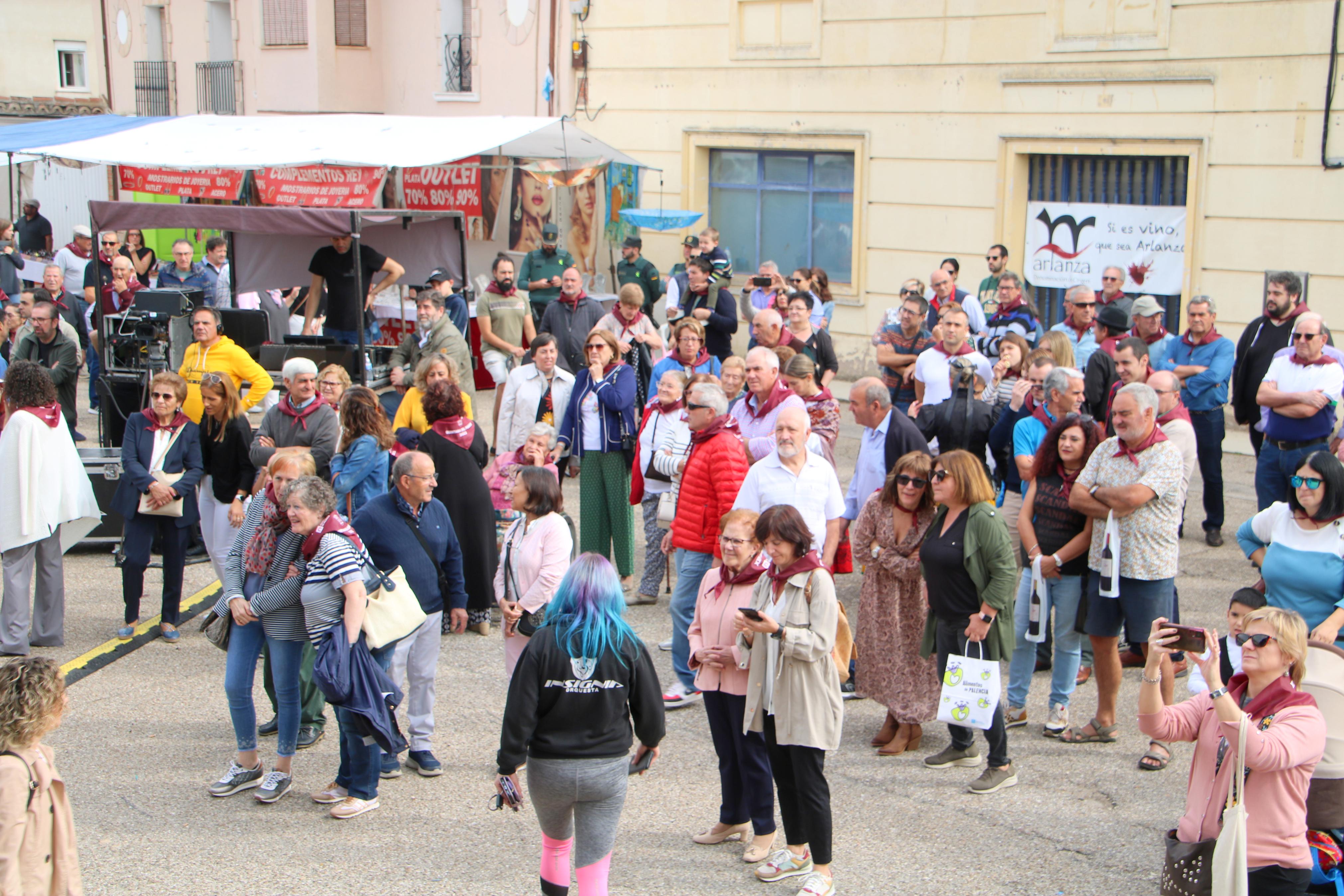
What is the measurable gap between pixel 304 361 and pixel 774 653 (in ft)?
14.3

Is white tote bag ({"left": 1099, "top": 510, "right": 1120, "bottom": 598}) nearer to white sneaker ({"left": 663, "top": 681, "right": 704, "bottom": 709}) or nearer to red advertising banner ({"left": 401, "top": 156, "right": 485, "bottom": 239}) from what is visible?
white sneaker ({"left": 663, "top": 681, "right": 704, "bottom": 709})

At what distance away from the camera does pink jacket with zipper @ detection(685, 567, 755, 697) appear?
16.9 feet

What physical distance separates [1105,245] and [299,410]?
1013 cm

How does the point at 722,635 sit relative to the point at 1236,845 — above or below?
above

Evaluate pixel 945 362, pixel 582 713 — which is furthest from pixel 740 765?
pixel 945 362

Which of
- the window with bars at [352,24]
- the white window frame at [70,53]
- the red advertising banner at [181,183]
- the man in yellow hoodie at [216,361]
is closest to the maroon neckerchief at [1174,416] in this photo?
the man in yellow hoodie at [216,361]

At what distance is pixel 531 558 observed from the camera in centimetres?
586

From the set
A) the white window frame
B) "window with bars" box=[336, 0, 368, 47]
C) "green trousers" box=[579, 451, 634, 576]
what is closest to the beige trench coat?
"green trousers" box=[579, 451, 634, 576]

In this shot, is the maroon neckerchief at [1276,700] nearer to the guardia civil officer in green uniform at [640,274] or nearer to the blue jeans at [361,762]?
the blue jeans at [361,762]

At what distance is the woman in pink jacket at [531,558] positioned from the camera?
5.84m

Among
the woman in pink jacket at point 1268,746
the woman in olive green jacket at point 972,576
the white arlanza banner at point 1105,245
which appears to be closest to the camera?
the woman in pink jacket at point 1268,746

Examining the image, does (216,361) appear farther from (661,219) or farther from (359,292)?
(661,219)

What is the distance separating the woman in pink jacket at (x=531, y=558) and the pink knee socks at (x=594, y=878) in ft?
4.70

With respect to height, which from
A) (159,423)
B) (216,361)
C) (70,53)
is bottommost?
(159,423)
